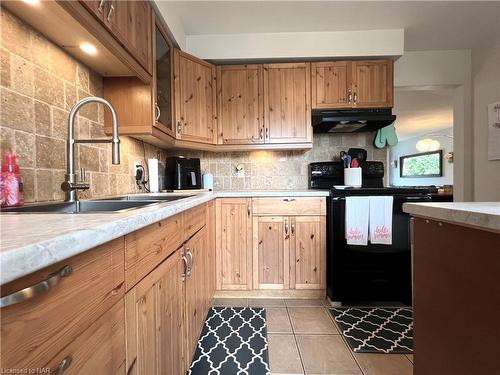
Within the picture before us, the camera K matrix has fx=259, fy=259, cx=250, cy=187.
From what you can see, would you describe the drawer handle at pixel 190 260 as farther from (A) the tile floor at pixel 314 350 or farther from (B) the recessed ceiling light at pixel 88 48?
(B) the recessed ceiling light at pixel 88 48

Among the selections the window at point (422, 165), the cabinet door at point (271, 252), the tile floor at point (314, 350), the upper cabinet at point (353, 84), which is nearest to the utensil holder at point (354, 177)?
the upper cabinet at point (353, 84)

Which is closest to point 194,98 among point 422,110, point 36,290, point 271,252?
point 271,252

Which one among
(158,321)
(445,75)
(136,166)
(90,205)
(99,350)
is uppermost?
(445,75)

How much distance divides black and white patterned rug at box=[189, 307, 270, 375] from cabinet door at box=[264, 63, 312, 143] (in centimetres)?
157

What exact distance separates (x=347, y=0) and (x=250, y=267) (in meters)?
2.29

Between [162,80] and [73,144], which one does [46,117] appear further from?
[162,80]

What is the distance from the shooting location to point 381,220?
2.05m

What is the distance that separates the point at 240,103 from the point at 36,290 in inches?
92.0

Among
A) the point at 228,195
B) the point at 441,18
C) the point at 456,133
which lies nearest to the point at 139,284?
the point at 228,195

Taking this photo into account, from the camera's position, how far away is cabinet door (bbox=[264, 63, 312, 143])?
2443 mm

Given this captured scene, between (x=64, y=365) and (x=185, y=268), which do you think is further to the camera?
(x=185, y=268)

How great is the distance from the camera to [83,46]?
1.24 m

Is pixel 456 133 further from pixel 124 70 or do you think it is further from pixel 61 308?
pixel 61 308

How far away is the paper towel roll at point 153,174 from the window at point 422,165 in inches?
325
